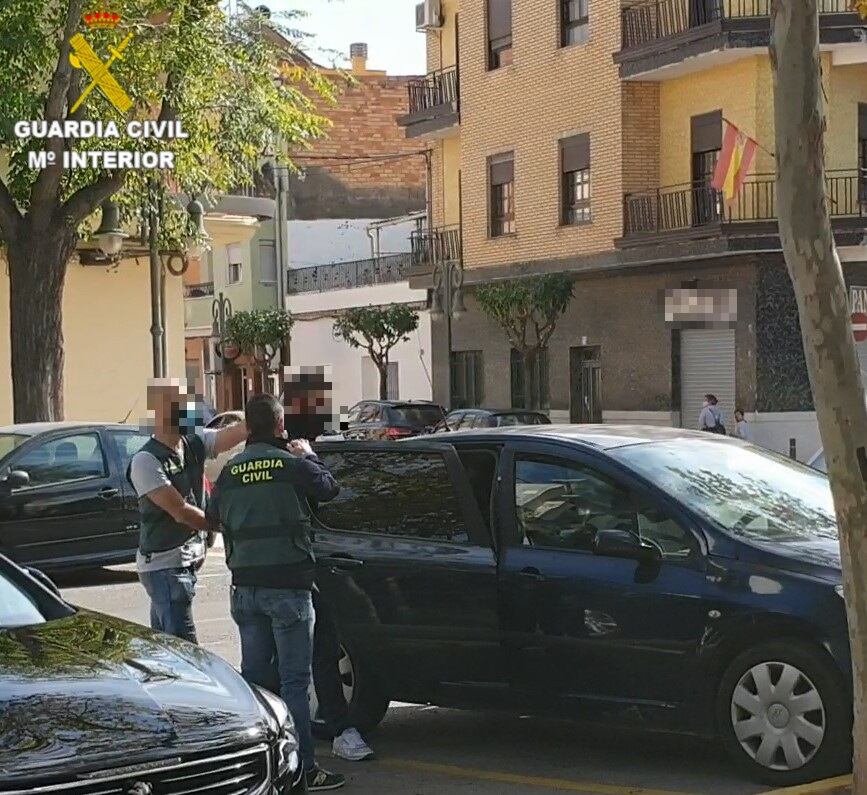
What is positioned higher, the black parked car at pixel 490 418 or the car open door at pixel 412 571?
the car open door at pixel 412 571

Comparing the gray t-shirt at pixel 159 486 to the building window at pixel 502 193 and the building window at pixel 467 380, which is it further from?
the building window at pixel 467 380

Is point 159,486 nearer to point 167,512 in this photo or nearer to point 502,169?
point 167,512

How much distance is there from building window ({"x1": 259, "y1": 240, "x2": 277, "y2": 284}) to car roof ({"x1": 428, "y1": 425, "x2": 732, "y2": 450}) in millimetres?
47145

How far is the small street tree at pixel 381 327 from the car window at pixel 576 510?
3557cm

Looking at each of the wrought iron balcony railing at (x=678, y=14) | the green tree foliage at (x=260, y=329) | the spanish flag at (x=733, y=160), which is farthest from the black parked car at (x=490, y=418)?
the green tree foliage at (x=260, y=329)

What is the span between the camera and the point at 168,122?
67.0 feet

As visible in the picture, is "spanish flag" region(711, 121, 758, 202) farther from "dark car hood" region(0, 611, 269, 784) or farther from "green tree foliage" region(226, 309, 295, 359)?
"dark car hood" region(0, 611, 269, 784)

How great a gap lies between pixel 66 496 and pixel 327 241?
42295 millimetres

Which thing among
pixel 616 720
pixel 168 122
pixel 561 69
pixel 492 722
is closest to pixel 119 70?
pixel 168 122

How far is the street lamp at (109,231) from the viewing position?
21.1 meters

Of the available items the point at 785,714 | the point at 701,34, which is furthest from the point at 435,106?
the point at 785,714

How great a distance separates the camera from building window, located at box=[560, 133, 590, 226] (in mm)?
34656

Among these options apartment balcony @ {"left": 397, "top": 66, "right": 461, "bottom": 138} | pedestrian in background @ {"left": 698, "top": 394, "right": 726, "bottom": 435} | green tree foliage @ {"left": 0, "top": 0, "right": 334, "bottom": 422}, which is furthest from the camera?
apartment balcony @ {"left": 397, "top": 66, "right": 461, "bottom": 138}

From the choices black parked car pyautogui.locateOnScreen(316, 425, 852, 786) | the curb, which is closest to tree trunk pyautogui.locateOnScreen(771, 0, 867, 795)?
the curb
